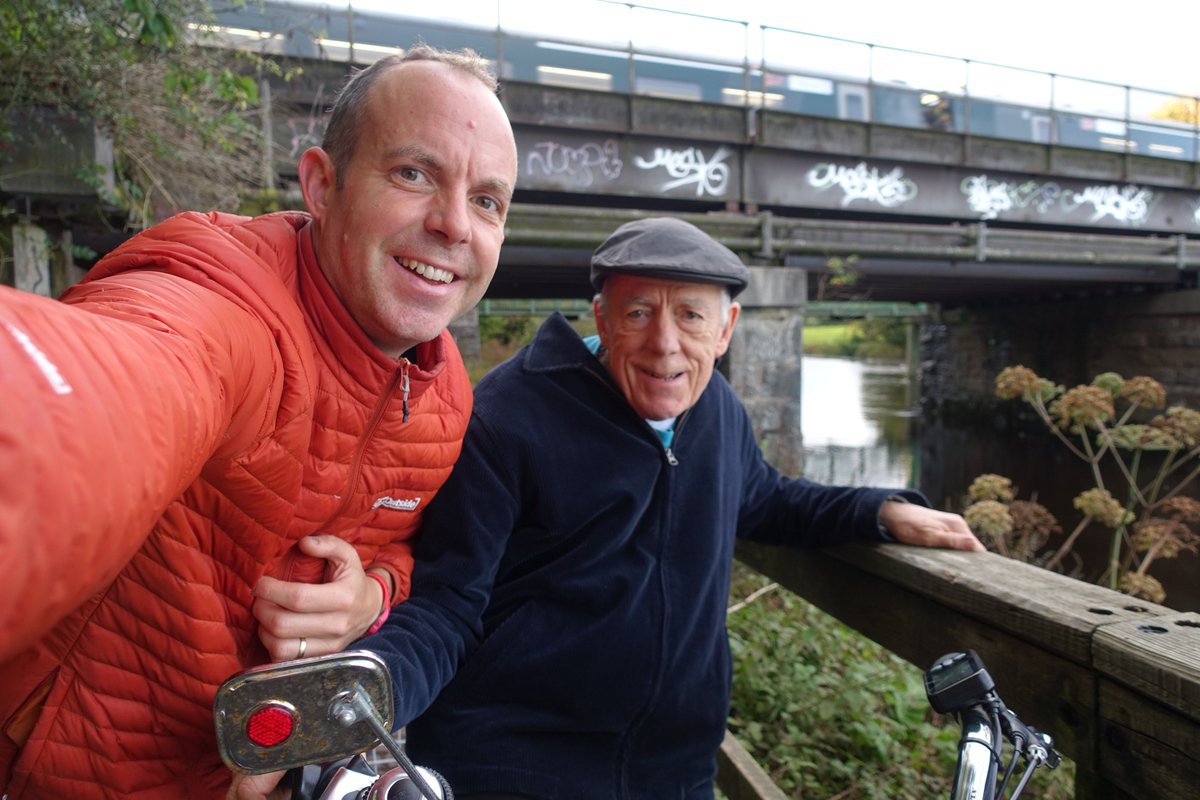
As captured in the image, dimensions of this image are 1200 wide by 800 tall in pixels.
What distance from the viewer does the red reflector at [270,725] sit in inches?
34.2

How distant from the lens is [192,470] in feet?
2.42

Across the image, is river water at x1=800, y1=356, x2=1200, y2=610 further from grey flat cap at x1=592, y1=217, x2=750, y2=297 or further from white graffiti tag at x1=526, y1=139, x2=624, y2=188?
grey flat cap at x1=592, y1=217, x2=750, y2=297

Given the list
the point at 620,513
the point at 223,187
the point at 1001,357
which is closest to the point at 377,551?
the point at 620,513

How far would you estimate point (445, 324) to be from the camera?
1275 mm

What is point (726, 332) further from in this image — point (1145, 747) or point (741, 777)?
point (741, 777)

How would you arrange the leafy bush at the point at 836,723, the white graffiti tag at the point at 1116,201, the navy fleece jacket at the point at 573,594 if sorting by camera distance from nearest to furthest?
the navy fleece jacket at the point at 573,594
the leafy bush at the point at 836,723
the white graffiti tag at the point at 1116,201

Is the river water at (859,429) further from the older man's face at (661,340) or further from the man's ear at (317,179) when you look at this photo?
the man's ear at (317,179)

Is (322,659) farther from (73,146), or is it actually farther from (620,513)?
(73,146)

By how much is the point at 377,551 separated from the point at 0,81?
150 inches

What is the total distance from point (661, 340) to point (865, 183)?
1053cm

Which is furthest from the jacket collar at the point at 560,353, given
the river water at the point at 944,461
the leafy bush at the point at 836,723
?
the river water at the point at 944,461

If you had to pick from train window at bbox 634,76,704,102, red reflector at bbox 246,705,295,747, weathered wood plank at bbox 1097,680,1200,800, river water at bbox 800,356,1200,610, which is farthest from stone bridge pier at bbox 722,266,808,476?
red reflector at bbox 246,705,295,747

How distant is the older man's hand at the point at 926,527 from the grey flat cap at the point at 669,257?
0.68m

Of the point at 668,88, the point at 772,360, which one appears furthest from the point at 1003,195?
the point at 772,360
